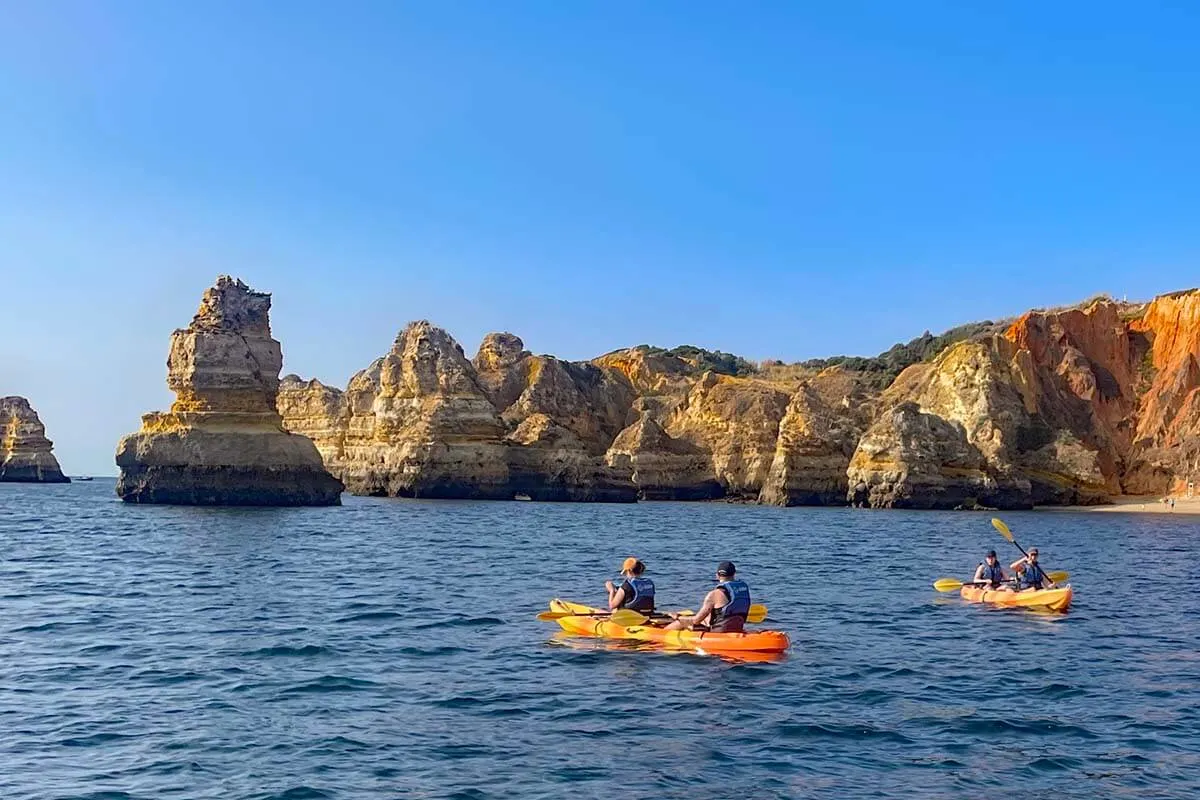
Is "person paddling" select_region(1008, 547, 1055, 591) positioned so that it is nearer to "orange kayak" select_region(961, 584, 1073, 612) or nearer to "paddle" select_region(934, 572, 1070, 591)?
"orange kayak" select_region(961, 584, 1073, 612)

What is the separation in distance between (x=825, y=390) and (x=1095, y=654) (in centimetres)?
8667

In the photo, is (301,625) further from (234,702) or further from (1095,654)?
(1095,654)

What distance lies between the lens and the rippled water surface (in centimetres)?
1185

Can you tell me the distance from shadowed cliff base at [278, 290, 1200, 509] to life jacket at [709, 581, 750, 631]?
2203 inches

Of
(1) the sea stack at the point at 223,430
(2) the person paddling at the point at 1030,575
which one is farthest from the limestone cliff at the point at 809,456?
(2) the person paddling at the point at 1030,575

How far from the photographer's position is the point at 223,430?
56781 mm

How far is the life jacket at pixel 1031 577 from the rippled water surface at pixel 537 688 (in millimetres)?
1273

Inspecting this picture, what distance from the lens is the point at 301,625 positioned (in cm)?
2131

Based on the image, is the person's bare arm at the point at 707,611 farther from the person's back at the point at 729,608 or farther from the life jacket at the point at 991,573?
the life jacket at the point at 991,573

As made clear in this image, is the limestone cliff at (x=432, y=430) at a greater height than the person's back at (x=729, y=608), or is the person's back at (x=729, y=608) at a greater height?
the limestone cliff at (x=432, y=430)

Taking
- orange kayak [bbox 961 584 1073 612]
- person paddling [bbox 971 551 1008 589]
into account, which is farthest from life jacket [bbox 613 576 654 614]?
person paddling [bbox 971 551 1008 589]

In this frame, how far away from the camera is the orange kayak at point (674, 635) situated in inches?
741

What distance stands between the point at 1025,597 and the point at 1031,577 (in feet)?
4.39

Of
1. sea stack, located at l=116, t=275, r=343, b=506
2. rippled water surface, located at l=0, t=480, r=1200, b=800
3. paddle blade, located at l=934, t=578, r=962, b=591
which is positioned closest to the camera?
rippled water surface, located at l=0, t=480, r=1200, b=800
